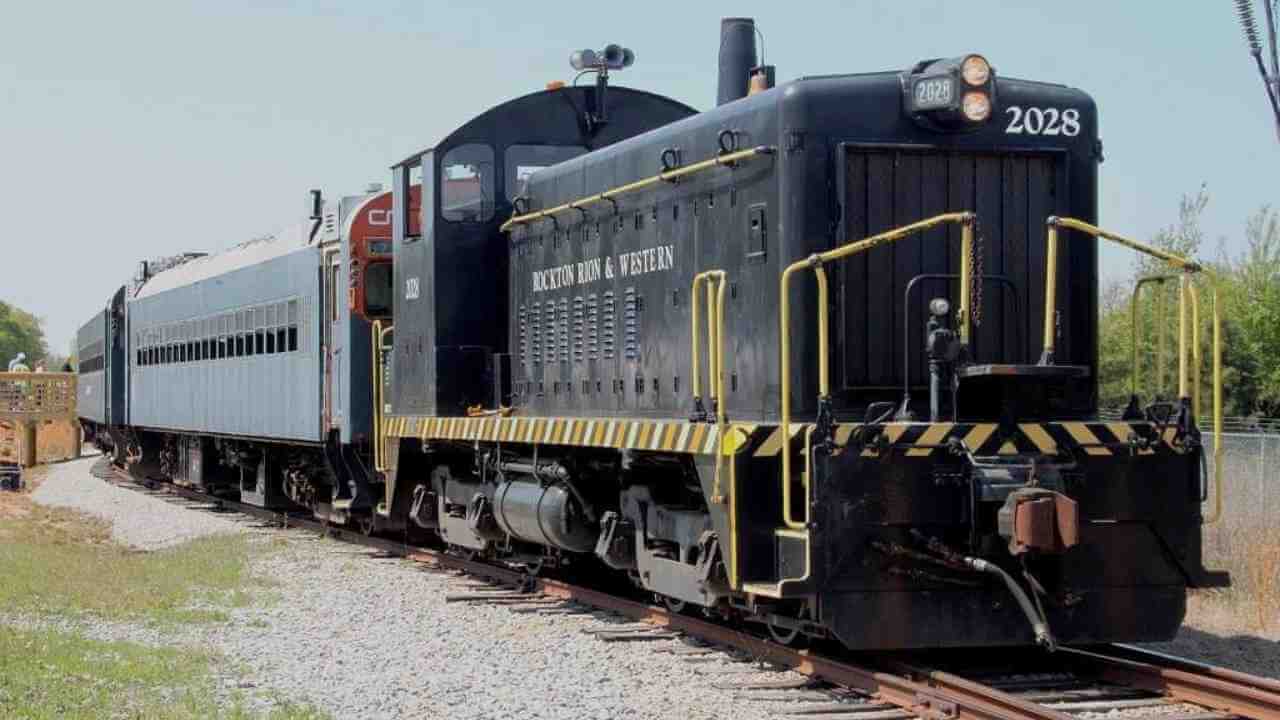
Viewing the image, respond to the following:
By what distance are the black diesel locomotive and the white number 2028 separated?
0.04 feet

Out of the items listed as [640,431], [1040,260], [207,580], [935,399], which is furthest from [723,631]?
[207,580]

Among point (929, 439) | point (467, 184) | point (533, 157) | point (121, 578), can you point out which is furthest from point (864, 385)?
point (121, 578)

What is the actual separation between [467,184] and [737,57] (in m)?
2.63

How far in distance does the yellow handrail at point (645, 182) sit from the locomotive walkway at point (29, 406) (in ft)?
95.1

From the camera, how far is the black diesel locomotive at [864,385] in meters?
8.31

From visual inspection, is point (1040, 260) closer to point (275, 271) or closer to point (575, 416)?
point (575, 416)

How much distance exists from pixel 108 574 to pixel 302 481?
15.2ft

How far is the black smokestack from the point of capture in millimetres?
11484

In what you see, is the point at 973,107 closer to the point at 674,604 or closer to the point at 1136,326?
the point at 1136,326

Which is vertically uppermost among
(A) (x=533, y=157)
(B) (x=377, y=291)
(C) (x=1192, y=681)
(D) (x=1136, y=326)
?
(A) (x=533, y=157)

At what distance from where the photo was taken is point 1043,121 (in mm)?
9305

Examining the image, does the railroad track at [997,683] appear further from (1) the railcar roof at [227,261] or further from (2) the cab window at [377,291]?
(1) the railcar roof at [227,261]

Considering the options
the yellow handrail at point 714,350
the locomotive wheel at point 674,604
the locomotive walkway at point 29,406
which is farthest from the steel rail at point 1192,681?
the locomotive walkway at point 29,406

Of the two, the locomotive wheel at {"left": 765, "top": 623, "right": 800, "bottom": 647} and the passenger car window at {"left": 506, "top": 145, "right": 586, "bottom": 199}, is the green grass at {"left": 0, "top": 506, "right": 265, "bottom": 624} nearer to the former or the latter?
the passenger car window at {"left": 506, "top": 145, "right": 586, "bottom": 199}
